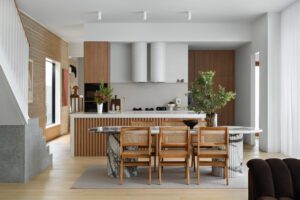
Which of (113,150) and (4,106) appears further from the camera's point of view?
(113,150)

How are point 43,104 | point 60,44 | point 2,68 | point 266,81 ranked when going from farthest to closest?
point 60,44, point 43,104, point 266,81, point 2,68

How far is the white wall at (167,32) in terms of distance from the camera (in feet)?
32.0

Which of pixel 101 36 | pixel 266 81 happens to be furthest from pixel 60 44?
pixel 266 81

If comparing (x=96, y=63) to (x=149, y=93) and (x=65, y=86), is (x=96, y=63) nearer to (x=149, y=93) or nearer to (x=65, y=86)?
(x=149, y=93)

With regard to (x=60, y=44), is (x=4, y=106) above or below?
below

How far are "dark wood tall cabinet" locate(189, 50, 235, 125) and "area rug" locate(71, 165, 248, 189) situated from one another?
5.00 meters

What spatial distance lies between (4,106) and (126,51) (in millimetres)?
5036

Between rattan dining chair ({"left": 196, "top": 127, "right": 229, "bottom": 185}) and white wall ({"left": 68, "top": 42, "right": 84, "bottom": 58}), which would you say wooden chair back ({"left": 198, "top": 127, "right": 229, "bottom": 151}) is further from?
white wall ({"left": 68, "top": 42, "right": 84, "bottom": 58})

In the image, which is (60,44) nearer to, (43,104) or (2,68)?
(43,104)

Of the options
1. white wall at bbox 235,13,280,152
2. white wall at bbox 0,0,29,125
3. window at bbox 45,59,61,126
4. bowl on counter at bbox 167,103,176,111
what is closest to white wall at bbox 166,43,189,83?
bowl on counter at bbox 167,103,176,111

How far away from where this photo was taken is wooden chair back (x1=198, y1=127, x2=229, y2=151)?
551cm

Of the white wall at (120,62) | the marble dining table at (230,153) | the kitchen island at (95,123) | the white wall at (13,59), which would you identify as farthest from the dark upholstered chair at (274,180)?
the white wall at (120,62)

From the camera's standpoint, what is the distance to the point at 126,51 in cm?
1017

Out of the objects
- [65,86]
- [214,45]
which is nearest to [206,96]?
[214,45]
